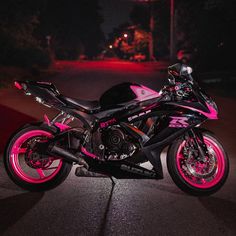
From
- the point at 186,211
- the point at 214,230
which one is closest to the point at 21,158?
the point at 186,211

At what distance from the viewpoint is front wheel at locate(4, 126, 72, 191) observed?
5832 mm

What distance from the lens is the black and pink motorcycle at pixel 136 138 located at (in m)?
5.51

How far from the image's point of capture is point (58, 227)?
15.4 ft

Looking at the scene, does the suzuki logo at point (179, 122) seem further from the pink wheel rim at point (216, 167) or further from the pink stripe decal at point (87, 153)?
the pink stripe decal at point (87, 153)

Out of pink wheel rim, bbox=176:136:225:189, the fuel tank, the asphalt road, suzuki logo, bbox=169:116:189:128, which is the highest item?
the fuel tank

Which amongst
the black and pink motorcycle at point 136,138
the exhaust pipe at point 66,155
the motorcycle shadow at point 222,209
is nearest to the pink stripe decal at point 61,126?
the black and pink motorcycle at point 136,138

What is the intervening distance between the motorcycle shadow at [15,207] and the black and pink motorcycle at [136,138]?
22 centimetres

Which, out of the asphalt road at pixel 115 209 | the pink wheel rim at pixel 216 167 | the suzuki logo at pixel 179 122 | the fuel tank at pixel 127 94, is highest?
the fuel tank at pixel 127 94

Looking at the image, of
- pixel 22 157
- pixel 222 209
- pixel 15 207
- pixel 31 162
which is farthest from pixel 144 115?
pixel 15 207

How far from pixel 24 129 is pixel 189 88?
2.10 m

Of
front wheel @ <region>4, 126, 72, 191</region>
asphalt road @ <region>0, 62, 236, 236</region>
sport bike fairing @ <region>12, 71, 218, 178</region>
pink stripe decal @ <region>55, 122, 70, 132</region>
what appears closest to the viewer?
asphalt road @ <region>0, 62, 236, 236</region>

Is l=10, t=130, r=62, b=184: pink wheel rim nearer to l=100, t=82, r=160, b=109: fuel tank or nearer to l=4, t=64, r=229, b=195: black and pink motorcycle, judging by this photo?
l=4, t=64, r=229, b=195: black and pink motorcycle

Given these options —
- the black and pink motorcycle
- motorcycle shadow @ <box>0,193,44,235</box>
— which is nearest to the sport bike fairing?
the black and pink motorcycle

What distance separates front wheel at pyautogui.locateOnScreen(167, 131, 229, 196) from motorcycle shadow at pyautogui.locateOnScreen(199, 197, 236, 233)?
0.13 metres
